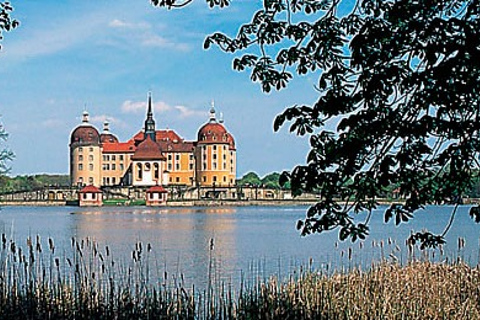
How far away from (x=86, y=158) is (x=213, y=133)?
637 inches

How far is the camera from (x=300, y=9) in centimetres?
442

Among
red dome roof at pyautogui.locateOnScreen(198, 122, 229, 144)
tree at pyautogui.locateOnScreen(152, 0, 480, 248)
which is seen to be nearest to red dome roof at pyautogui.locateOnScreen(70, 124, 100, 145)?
red dome roof at pyautogui.locateOnScreen(198, 122, 229, 144)

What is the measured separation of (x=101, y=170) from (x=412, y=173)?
91.4 m

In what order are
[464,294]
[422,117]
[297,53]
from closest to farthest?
[422,117]
[297,53]
[464,294]

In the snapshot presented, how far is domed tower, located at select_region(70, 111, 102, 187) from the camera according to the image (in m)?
91.6

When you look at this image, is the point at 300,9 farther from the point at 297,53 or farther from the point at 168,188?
the point at 168,188

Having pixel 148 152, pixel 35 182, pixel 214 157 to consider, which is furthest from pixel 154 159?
pixel 35 182

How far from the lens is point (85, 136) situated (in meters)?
92.2

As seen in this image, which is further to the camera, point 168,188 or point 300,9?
point 168,188

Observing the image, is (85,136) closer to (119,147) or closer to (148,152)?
(119,147)

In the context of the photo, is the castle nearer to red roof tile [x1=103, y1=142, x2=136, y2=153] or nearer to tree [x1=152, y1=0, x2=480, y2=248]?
red roof tile [x1=103, y1=142, x2=136, y2=153]

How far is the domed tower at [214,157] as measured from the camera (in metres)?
89.4

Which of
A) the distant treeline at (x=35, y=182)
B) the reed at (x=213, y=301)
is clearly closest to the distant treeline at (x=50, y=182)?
the distant treeline at (x=35, y=182)

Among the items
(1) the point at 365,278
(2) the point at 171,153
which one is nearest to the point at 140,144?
(2) the point at 171,153
